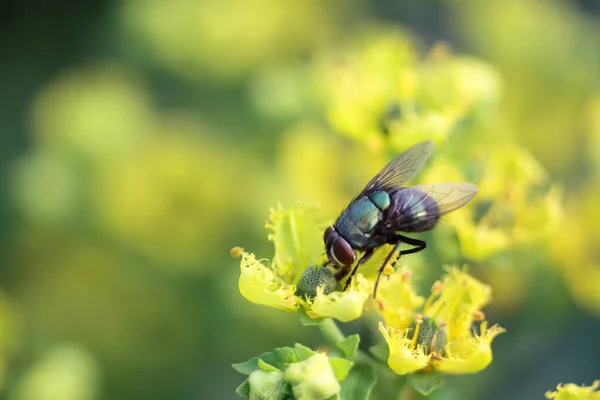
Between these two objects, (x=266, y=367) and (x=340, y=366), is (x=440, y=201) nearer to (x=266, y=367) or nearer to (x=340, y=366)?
(x=340, y=366)

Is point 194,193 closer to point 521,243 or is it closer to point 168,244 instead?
point 168,244

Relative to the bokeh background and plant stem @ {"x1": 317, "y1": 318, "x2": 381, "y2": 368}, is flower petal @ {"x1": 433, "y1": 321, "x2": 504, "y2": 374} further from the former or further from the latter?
the bokeh background

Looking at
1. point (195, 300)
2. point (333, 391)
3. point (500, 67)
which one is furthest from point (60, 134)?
point (333, 391)

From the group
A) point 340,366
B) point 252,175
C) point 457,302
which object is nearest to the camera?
point 340,366

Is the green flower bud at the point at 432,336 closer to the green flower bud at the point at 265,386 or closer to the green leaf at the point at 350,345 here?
the green leaf at the point at 350,345

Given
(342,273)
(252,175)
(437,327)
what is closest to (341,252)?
(342,273)

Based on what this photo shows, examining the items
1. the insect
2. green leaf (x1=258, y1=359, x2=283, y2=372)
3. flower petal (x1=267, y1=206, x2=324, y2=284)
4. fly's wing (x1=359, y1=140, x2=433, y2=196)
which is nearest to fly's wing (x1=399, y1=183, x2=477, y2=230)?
the insect
